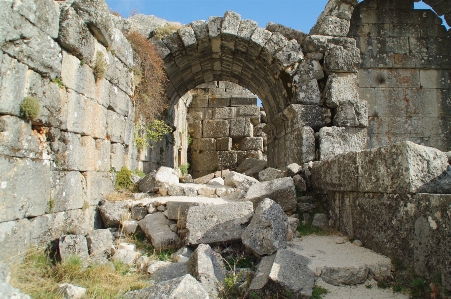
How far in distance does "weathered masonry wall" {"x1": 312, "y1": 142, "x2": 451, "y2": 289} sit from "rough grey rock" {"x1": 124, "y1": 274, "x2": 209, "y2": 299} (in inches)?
72.5

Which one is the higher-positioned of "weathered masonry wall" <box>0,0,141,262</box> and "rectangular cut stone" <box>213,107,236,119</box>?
"rectangular cut stone" <box>213,107,236,119</box>

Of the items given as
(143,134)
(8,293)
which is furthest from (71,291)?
(143,134)

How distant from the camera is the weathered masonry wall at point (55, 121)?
371 centimetres

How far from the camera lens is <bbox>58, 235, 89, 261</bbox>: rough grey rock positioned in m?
4.11

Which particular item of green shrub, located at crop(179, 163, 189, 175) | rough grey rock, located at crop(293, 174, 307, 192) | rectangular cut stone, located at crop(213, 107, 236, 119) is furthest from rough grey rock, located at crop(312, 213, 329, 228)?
rectangular cut stone, located at crop(213, 107, 236, 119)

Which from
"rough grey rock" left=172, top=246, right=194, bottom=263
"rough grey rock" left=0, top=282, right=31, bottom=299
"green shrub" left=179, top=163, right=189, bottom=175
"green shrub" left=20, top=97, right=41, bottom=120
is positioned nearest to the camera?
"rough grey rock" left=0, top=282, right=31, bottom=299

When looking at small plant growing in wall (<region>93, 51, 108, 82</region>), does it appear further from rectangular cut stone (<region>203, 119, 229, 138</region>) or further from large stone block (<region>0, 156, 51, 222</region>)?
rectangular cut stone (<region>203, 119, 229, 138</region>)

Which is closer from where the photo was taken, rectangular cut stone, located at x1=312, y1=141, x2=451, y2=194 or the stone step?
rectangular cut stone, located at x1=312, y1=141, x2=451, y2=194

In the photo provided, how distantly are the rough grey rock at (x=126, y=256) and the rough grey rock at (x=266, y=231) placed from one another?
1336 mm

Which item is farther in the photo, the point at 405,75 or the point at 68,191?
the point at 405,75

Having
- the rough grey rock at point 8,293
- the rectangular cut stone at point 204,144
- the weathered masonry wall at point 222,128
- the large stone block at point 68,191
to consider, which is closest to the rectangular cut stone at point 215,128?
the weathered masonry wall at point 222,128

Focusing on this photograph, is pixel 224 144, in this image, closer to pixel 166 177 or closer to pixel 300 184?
pixel 166 177

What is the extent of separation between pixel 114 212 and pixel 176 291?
9.42ft

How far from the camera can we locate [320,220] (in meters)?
5.41
